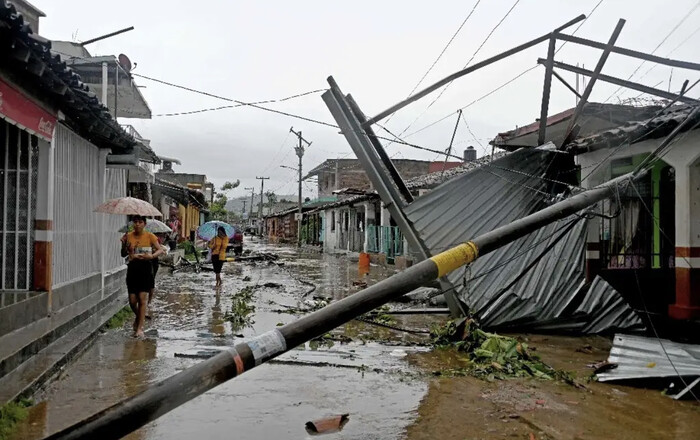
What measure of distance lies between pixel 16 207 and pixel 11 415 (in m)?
4.06

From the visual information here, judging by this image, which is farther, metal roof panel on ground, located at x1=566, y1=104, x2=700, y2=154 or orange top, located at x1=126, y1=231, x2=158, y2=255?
orange top, located at x1=126, y1=231, x2=158, y2=255

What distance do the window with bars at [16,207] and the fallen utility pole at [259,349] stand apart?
589cm

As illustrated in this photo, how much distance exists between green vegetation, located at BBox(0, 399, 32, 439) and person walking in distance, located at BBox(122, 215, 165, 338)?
3031 millimetres

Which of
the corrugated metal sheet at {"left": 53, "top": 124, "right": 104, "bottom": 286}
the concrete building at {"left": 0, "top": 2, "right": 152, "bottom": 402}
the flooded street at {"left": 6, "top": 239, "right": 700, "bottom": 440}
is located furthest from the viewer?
the corrugated metal sheet at {"left": 53, "top": 124, "right": 104, "bottom": 286}

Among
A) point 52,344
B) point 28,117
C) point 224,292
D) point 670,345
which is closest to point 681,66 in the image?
point 670,345

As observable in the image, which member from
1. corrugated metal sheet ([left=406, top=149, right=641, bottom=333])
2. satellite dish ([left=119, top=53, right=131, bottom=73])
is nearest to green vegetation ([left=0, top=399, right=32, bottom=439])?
corrugated metal sheet ([left=406, top=149, right=641, bottom=333])

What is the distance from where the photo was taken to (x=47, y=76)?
579cm

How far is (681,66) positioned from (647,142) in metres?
1.84

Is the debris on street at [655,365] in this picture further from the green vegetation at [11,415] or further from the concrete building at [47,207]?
the concrete building at [47,207]

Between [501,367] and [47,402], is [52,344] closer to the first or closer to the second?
[47,402]

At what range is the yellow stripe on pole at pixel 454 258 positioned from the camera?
3750 mm

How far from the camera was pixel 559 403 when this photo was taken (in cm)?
527

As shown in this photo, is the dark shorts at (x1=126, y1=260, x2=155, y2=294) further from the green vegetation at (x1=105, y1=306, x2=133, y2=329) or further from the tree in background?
the tree in background

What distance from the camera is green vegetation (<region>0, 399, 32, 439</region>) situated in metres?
4.14
